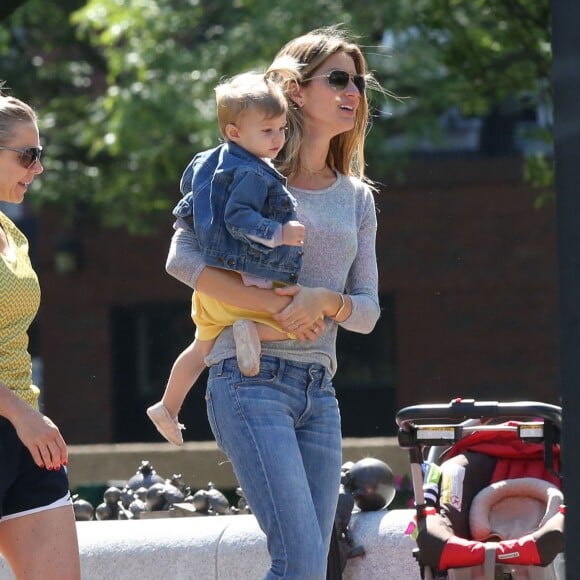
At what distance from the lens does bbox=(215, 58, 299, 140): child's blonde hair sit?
3.43m

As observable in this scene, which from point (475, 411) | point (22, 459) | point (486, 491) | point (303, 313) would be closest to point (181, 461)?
point (486, 491)

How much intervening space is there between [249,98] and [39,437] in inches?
41.8

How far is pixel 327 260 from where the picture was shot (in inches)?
143

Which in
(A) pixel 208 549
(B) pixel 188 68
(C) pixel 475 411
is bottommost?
(A) pixel 208 549

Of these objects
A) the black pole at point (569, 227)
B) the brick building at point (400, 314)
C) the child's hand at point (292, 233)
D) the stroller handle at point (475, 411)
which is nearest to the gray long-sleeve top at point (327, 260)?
the child's hand at point (292, 233)

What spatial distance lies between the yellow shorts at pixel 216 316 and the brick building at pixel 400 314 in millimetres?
12642

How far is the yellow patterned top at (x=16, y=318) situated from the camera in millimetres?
3416

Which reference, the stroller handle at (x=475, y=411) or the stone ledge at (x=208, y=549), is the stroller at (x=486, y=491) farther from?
the stone ledge at (x=208, y=549)

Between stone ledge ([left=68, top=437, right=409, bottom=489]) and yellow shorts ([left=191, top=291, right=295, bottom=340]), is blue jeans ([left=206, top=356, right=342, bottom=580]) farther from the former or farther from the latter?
stone ledge ([left=68, top=437, right=409, bottom=489])

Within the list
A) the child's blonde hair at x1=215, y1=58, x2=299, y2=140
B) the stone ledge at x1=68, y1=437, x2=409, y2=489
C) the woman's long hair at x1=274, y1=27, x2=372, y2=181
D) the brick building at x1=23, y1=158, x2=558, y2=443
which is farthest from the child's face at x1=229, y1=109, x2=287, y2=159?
the brick building at x1=23, y1=158, x2=558, y2=443

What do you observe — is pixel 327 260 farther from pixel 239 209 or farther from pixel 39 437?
pixel 39 437

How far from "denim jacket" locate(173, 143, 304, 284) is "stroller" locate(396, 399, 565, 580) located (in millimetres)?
1078

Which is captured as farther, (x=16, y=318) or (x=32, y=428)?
(x=16, y=318)

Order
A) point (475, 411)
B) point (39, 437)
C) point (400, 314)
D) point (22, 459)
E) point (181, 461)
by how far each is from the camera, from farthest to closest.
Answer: point (400, 314) → point (181, 461) → point (475, 411) → point (22, 459) → point (39, 437)
